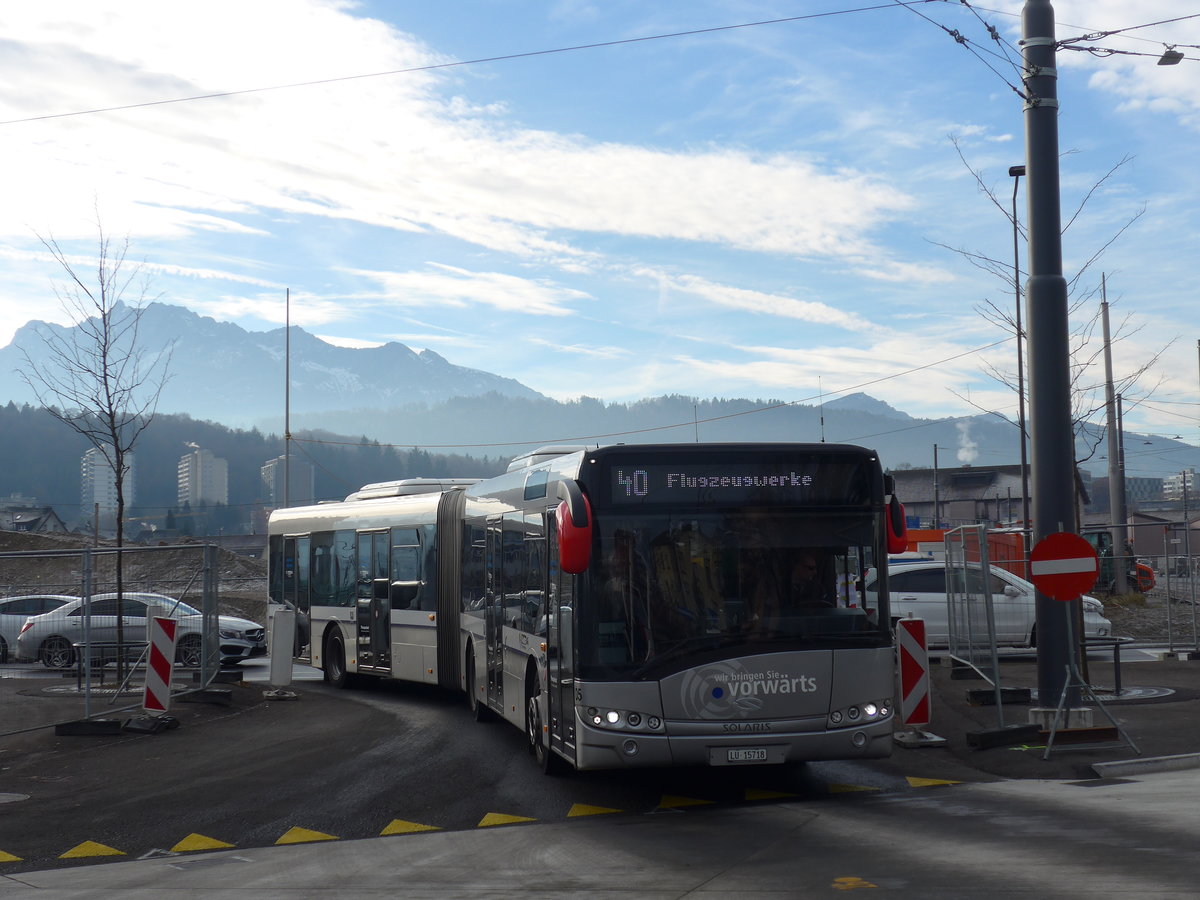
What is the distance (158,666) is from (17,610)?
10.3 feet

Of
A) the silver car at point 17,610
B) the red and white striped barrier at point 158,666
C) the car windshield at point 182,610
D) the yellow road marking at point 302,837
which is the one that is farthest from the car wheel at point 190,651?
the yellow road marking at point 302,837

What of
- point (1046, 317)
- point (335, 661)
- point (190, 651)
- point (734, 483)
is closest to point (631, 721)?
point (734, 483)

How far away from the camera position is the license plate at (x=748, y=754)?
375 inches

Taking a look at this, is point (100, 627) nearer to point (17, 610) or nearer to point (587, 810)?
point (17, 610)

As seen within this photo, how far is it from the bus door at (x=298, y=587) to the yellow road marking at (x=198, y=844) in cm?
1218

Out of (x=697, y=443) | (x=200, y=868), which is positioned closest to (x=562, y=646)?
(x=697, y=443)

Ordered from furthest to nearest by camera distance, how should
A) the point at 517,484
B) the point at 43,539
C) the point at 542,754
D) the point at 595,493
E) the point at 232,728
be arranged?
the point at 43,539 < the point at 232,728 < the point at 517,484 < the point at 542,754 < the point at 595,493

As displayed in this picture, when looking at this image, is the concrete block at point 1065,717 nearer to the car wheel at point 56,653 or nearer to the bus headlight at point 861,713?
the bus headlight at point 861,713

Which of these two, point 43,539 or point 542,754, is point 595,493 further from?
point 43,539

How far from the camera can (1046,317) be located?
44.6 feet

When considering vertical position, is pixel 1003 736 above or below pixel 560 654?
below

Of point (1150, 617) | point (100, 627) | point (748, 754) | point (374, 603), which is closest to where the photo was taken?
point (748, 754)

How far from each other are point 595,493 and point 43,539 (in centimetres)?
5655

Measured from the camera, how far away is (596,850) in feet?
27.6
